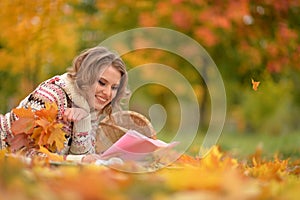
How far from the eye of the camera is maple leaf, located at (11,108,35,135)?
9.13ft

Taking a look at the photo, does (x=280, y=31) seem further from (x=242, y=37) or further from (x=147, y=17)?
(x=147, y=17)

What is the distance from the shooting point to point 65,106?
322 cm

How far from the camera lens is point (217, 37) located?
31.4ft

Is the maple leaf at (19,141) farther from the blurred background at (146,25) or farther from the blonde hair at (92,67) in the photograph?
the blurred background at (146,25)

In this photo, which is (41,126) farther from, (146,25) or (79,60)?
(146,25)

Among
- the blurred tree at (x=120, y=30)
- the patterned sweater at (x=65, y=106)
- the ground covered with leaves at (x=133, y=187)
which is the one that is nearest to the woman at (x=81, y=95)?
the patterned sweater at (x=65, y=106)

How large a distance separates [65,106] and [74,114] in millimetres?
83

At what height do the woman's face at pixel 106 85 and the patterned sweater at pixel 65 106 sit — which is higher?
the woman's face at pixel 106 85

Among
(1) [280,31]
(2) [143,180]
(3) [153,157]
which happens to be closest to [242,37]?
(1) [280,31]

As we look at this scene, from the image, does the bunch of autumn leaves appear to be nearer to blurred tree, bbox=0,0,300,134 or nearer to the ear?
the ear

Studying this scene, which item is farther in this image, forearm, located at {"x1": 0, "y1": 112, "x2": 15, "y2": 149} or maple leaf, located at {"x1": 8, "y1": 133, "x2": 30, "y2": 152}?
forearm, located at {"x1": 0, "y1": 112, "x2": 15, "y2": 149}

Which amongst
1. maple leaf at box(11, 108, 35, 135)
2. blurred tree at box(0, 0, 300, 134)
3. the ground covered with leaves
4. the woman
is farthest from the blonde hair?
blurred tree at box(0, 0, 300, 134)

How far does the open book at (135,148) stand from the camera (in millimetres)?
2762

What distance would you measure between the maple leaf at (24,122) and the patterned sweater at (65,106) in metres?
0.27
